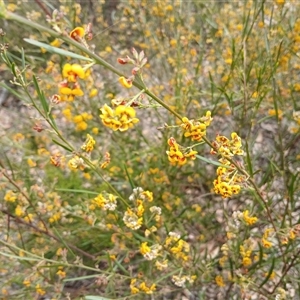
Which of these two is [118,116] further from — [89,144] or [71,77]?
[89,144]

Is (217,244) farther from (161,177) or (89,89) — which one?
(89,89)

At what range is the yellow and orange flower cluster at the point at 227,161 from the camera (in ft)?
3.22

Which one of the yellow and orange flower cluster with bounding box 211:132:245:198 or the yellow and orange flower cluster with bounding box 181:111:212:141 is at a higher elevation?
the yellow and orange flower cluster with bounding box 181:111:212:141

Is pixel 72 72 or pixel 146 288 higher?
pixel 72 72

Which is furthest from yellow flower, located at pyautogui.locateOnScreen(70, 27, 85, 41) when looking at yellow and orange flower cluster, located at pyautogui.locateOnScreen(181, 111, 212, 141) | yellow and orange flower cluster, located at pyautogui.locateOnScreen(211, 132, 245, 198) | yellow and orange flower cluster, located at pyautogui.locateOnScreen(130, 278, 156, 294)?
yellow and orange flower cluster, located at pyautogui.locateOnScreen(130, 278, 156, 294)

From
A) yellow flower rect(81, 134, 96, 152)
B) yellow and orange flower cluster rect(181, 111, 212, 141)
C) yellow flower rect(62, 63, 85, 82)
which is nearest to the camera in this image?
yellow flower rect(62, 63, 85, 82)

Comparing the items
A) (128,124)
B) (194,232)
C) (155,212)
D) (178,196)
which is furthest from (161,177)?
(128,124)

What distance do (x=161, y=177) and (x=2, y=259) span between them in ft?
2.47

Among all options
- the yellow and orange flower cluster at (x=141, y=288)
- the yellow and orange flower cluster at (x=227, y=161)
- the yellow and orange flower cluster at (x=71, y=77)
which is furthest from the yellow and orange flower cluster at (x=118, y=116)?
the yellow and orange flower cluster at (x=141, y=288)

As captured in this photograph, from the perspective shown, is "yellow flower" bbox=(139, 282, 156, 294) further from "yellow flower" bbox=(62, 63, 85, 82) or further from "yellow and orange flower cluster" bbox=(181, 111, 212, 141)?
"yellow flower" bbox=(62, 63, 85, 82)

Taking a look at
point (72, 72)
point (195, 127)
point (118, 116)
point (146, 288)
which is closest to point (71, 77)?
point (72, 72)

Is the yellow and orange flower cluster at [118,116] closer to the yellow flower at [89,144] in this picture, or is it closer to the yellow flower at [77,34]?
the yellow flower at [77,34]

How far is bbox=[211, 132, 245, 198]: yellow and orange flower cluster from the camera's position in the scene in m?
0.98

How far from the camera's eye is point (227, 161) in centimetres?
101
